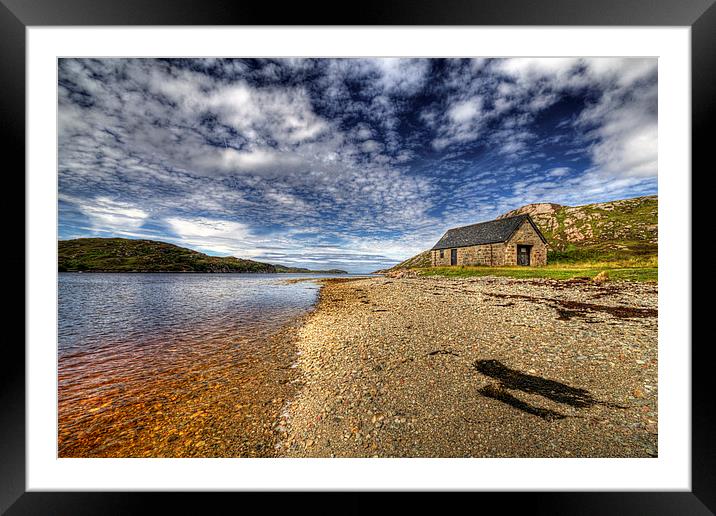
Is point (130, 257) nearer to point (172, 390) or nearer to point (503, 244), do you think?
point (172, 390)

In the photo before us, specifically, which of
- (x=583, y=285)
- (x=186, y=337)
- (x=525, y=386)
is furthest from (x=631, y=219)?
(x=186, y=337)

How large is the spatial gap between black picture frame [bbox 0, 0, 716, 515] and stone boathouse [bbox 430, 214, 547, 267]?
2342cm

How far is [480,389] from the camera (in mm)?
3465

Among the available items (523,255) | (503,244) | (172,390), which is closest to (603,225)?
(523,255)

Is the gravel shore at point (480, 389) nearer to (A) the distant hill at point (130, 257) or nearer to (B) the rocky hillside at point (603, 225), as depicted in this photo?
(B) the rocky hillside at point (603, 225)

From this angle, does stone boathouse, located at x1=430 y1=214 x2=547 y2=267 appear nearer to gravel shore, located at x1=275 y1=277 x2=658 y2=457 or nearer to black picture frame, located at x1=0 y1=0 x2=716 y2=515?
gravel shore, located at x1=275 y1=277 x2=658 y2=457

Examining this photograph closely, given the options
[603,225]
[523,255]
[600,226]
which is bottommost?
[523,255]

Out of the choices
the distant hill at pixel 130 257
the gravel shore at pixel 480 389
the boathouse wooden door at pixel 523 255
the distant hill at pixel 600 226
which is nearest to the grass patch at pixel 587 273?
the boathouse wooden door at pixel 523 255

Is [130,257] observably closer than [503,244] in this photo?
No
